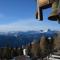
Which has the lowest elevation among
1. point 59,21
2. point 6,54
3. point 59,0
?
point 6,54

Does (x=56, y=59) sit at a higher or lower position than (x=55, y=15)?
lower

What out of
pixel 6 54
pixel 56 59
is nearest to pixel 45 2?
pixel 56 59

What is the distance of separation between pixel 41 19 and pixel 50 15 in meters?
0.62

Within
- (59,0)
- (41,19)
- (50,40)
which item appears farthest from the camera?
(50,40)

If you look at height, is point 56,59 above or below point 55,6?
below

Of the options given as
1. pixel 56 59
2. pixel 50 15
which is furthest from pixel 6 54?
pixel 50 15

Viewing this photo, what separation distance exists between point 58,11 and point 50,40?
31.4 ft

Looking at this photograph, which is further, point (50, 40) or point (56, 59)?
point (50, 40)

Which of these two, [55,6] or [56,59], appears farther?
[56,59]

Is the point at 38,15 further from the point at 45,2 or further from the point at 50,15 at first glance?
the point at 50,15

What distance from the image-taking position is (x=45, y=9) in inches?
172

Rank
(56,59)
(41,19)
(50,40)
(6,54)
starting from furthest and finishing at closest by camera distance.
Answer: (50,40) → (6,54) → (56,59) → (41,19)

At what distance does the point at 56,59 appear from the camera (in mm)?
5309

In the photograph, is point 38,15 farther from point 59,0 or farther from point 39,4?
point 59,0
